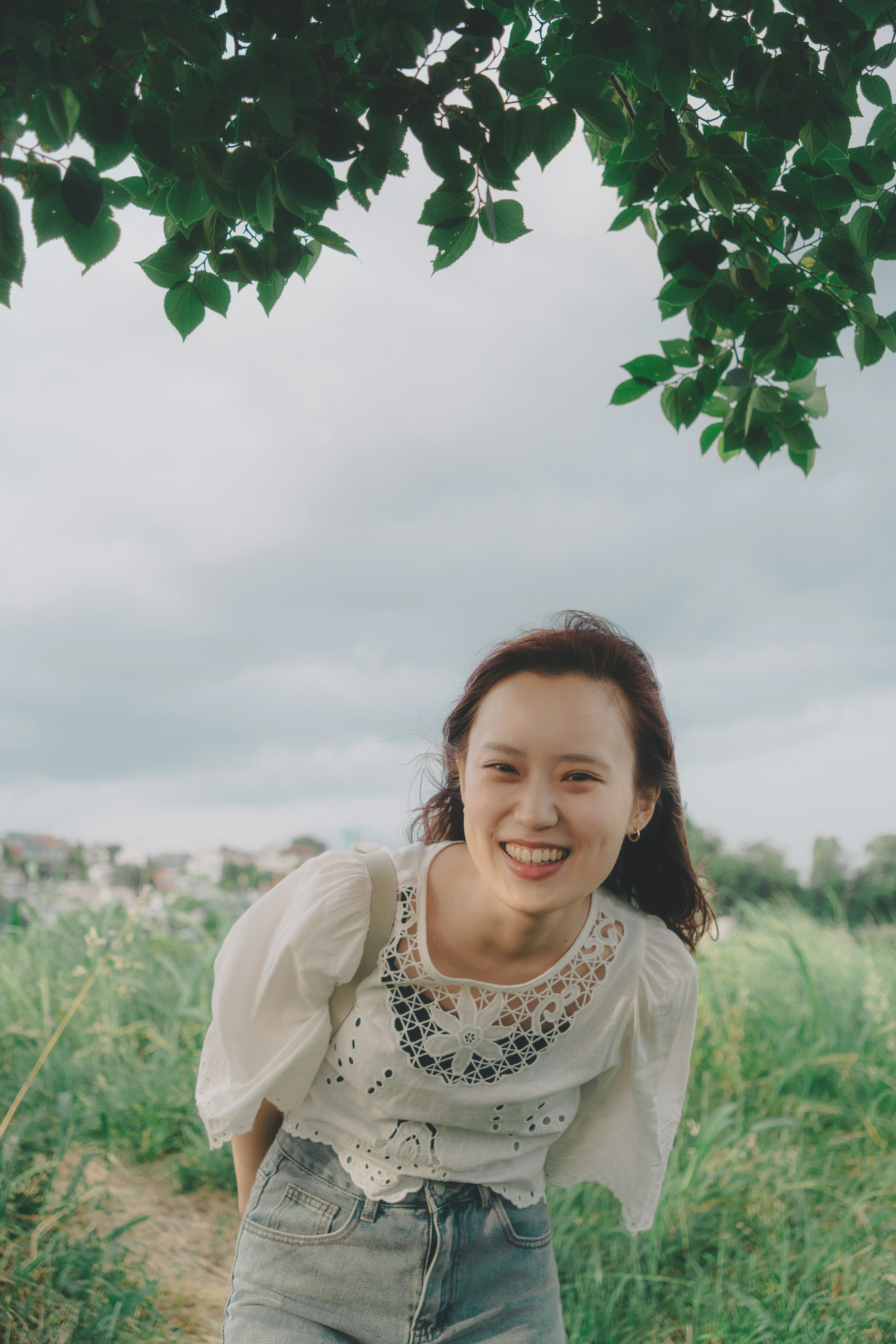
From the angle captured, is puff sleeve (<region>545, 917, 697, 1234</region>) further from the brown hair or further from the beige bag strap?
the beige bag strap

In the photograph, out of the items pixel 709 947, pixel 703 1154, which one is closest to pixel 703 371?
pixel 703 1154

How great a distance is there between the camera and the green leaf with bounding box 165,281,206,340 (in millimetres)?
1600

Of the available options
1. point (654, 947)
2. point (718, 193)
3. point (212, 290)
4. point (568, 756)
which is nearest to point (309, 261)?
point (212, 290)

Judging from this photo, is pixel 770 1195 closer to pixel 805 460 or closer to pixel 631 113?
pixel 805 460

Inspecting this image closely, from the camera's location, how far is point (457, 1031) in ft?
6.13

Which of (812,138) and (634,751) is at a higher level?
(812,138)

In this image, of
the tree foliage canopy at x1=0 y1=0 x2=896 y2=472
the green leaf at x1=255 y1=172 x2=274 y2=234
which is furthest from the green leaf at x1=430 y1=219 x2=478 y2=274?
the green leaf at x1=255 y1=172 x2=274 y2=234

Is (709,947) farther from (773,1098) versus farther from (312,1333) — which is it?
(312,1333)

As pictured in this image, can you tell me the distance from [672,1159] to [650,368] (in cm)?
270

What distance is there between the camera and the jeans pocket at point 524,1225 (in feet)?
6.21

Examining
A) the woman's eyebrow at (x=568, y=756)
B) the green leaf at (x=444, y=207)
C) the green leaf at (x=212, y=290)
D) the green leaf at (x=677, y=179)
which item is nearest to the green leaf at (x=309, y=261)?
the green leaf at (x=212, y=290)

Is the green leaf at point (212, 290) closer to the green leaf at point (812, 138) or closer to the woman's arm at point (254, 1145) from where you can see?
the green leaf at point (812, 138)

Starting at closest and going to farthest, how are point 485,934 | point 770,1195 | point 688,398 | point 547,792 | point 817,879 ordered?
point 547,792 → point 485,934 → point 688,398 → point 770,1195 → point 817,879

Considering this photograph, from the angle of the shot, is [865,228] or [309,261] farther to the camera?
[309,261]
